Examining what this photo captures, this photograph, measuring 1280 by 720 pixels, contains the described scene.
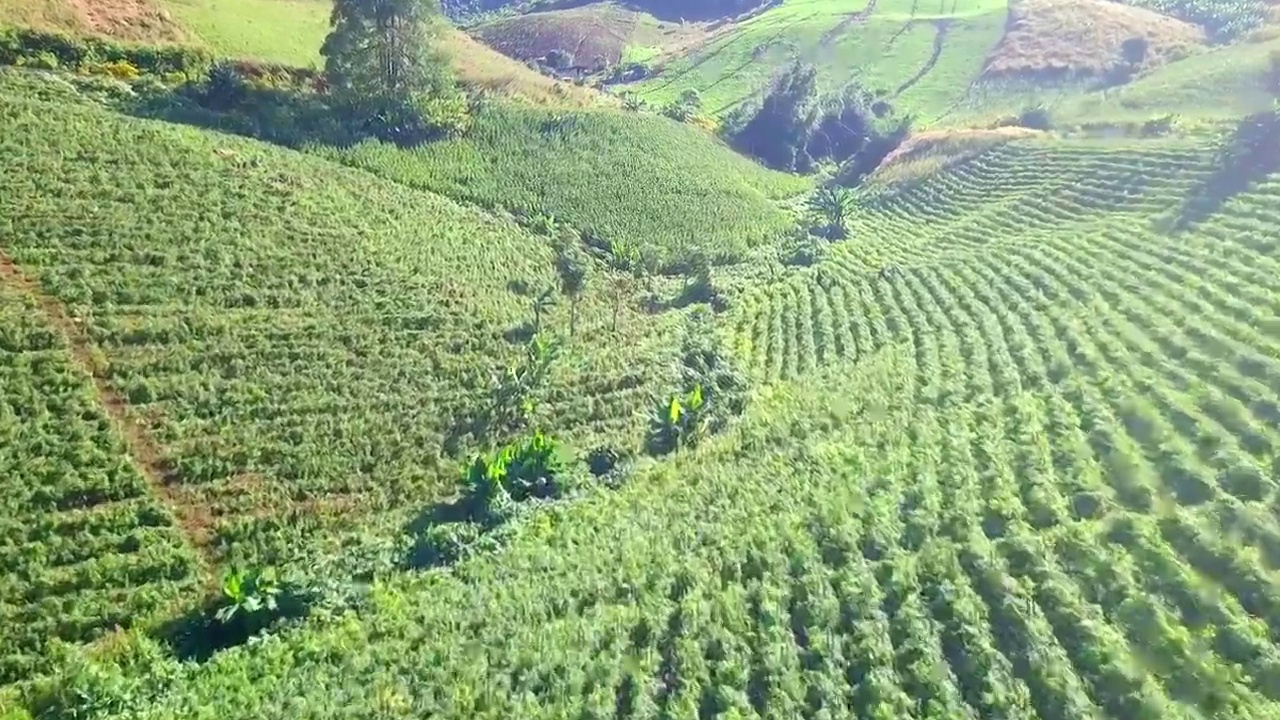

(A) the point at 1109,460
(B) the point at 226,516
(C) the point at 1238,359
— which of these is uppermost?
(C) the point at 1238,359

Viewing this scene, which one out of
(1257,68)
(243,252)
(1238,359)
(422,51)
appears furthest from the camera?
(1257,68)

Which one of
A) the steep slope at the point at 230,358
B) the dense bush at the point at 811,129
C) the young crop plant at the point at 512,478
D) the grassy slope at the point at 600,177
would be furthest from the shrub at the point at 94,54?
the dense bush at the point at 811,129

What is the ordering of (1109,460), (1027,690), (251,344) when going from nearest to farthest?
(1027,690)
(1109,460)
(251,344)

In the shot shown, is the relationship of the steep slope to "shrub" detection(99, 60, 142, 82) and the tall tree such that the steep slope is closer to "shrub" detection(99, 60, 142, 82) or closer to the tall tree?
"shrub" detection(99, 60, 142, 82)

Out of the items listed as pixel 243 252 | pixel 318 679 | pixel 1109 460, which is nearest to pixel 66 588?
pixel 318 679

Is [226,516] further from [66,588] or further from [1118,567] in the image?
[1118,567]

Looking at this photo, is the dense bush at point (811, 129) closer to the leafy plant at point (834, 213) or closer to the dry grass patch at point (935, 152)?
the dry grass patch at point (935, 152)

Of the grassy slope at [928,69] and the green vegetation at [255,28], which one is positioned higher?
the grassy slope at [928,69]

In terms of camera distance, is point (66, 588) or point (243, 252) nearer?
point (66, 588)
